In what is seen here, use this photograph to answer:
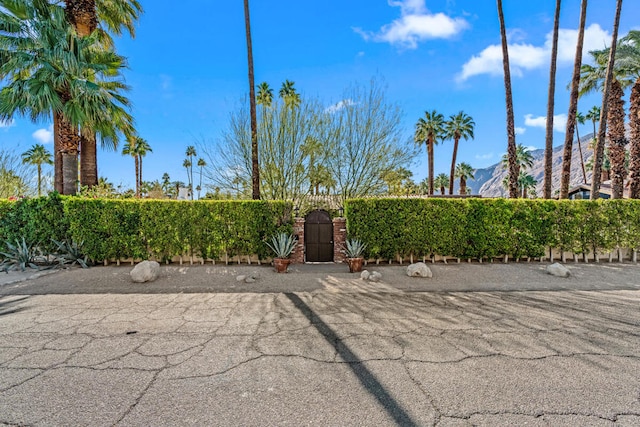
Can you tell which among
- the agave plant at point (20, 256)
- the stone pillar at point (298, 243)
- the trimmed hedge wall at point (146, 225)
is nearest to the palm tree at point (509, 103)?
the stone pillar at point (298, 243)

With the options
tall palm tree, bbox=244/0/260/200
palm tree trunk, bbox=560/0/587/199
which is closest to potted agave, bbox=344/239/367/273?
tall palm tree, bbox=244/0/260/200

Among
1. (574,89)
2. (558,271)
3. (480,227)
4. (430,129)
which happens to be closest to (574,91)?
(574,89)

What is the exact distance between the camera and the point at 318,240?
9453 mm

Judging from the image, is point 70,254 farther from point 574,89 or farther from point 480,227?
point 574,89

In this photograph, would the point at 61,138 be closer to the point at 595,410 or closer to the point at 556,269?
the point at 595,410

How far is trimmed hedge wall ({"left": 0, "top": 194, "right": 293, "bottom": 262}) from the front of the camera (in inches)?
338

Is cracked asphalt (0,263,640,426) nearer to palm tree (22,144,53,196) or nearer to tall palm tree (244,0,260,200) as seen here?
tall palm tree (244,0,260,200)

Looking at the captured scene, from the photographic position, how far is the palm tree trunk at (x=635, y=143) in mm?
13047

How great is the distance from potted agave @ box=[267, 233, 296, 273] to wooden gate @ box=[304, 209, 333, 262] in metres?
0.74

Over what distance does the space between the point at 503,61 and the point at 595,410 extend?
45.7ft

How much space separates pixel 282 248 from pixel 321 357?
16.6 ft

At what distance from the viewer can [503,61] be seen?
12648 mm

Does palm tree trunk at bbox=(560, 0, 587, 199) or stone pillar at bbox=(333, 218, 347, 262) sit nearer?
stone pillar at bbox=(333, 218, 347, 262)

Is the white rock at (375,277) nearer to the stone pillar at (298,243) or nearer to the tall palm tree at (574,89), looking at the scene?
the stone pillar at (298,243)
